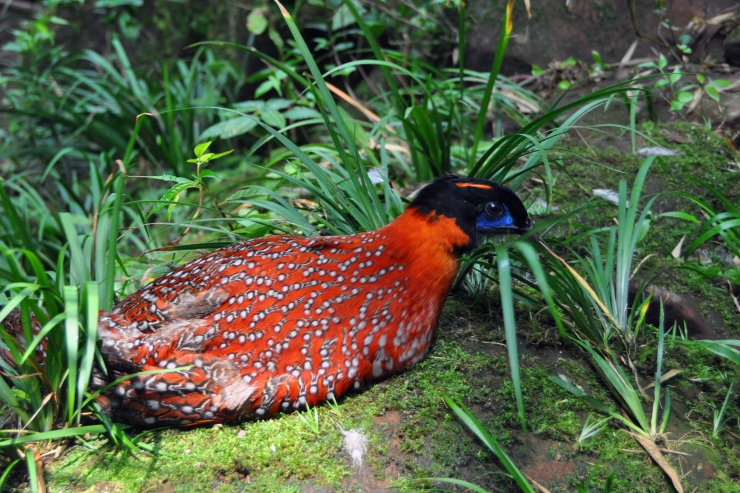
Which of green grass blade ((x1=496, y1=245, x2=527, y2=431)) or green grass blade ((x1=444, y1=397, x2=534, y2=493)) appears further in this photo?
green grass blade ((x1=444, y1=397, x2=534, y2=493))

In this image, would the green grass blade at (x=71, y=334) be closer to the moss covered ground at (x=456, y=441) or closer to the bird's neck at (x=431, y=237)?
the moss covered ground at (x=456, y=441)

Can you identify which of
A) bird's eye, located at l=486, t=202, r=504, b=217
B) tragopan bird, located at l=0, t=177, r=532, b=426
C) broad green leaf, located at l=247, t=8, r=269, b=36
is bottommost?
tragopan bird, located at l=0, t=177, r=532, b=426

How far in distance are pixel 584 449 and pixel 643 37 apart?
4.47 meters

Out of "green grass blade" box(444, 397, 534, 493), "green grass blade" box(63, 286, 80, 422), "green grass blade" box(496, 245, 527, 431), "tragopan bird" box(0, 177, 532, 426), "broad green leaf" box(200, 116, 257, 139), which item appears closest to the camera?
"green grass blade" box(496, 245, 527, 431)

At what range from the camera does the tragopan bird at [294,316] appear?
262 cm

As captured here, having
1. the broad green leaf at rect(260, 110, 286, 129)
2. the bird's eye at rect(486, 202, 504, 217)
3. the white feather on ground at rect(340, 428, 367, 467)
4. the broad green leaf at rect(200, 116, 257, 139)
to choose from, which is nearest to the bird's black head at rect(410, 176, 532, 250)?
the bird's eye at rect(486, 202, 504, 217)

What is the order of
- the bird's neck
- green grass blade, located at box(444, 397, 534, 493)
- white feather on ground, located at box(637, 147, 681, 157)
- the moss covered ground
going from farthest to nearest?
white feather on ground, located at box(637, 147, 681, 157)
the bird's neck
the moss covered ground
green grass blade, located at box(444, 397, 534, 493)

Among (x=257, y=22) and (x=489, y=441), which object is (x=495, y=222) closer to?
(x=489, y=441)

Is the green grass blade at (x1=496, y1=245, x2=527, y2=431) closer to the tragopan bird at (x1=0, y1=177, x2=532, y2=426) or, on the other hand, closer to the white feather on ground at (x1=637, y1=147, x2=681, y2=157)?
the tragopan bird at (x1=0, y1=177, x2=532, y2=426)

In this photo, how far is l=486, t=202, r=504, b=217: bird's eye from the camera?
291 centimetres

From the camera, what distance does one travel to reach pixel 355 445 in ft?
8.46

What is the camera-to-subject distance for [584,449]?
2557 millimetres

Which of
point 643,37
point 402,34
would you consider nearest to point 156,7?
point 402,34

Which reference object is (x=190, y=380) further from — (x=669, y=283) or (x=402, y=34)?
(x=402, y=34)
